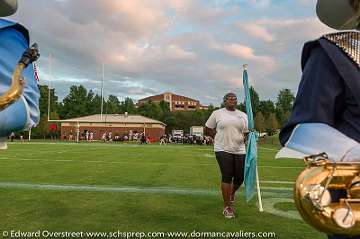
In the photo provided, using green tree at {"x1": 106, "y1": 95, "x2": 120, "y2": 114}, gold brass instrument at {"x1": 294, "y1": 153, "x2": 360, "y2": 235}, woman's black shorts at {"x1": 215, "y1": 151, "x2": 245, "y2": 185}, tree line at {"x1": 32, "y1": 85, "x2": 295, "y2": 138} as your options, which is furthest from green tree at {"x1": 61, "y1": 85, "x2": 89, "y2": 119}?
gold brass instrument at {"x1": 294, "y1": 153, "x2": 360, "y2": 235}

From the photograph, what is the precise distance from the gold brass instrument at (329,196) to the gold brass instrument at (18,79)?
158cm

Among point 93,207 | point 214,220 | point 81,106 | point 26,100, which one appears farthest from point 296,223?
point 81,106

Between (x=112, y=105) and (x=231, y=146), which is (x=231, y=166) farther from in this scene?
(x=112, y=105)

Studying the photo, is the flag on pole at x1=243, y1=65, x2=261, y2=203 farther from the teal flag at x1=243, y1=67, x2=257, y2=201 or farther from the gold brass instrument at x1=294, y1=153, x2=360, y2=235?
the gold brass instrument at x1=294, y1=153, x2=360, y2=235

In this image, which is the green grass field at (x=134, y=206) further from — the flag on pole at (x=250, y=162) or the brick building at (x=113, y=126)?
the brick building at (x=113, y=126)

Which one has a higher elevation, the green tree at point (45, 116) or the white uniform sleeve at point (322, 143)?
the green tree at point (45, 116)

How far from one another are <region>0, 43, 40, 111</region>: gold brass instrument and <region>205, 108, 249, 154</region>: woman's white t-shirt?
5.48 metres

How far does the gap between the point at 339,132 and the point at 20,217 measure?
5873 millimetres

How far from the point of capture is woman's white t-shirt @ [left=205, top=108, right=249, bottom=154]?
792 centimetres

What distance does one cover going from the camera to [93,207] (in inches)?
303

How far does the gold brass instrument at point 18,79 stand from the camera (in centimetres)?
242

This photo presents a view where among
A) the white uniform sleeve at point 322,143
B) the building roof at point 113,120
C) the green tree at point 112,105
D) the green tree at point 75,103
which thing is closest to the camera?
the white uniform sleeve at point 322,143

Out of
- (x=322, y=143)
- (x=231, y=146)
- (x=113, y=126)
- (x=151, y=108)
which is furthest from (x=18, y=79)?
(x=151, y=108)

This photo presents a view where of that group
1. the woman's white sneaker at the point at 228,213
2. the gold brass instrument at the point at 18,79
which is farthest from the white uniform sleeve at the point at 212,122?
the gold brass instrument at the point at 18,79
